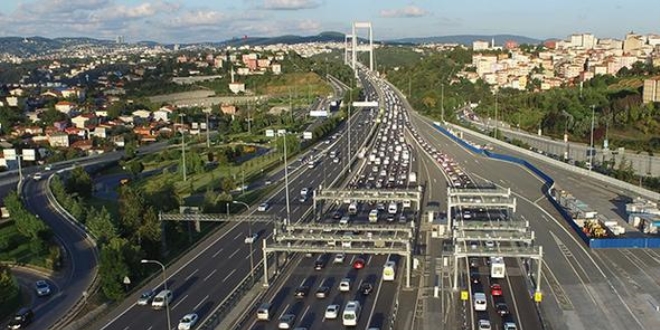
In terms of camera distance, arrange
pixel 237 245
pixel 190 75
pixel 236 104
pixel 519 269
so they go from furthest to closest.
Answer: pixel 190 75 → pixel 236 104 → pixel 237 245 → pixel 519 269

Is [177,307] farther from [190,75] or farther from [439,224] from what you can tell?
[190,75]

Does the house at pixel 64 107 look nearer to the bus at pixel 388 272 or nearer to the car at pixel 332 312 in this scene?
the bus at pixel 388 272

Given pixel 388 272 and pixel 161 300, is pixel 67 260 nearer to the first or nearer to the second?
pixel 161 300

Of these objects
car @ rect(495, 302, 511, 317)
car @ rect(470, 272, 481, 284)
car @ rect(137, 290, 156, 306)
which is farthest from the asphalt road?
car @ rect(137, 290, 156, 306)

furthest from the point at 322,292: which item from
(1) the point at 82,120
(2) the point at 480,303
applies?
(1) the point at 82,120

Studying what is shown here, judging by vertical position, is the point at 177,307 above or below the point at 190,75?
below

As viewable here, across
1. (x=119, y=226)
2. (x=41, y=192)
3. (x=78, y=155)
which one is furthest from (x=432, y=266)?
(x=78, y=155)

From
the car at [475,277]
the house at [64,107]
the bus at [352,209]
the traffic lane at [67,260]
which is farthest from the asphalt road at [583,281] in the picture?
the house at [64,107]
